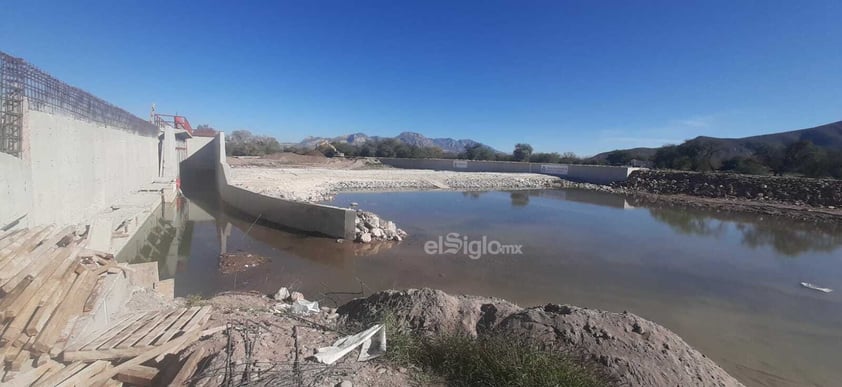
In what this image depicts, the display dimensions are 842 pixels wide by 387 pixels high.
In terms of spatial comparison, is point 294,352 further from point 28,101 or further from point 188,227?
point 188,227

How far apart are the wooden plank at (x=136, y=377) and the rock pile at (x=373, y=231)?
728 centimetres

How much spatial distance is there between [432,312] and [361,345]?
45.8 inches

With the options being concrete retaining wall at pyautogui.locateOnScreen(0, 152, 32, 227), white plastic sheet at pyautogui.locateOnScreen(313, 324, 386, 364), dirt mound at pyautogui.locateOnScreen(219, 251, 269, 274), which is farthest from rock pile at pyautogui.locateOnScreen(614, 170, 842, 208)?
concrete retaining wall at pyautogui.locateOnScreen(0, 152, 32, 227)

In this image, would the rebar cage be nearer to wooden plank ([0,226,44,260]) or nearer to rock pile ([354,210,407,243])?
wooden plank ([0,226,44,260])

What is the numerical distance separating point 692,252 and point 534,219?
557cm

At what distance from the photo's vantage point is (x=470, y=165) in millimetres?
40500

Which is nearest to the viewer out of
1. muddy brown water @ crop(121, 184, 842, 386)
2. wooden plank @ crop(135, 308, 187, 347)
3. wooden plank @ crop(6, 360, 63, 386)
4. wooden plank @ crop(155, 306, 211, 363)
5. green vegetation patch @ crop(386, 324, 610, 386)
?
wooden plank @ crop(6, 360, 63, 386)

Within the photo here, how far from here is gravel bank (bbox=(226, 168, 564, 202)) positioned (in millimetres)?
19594

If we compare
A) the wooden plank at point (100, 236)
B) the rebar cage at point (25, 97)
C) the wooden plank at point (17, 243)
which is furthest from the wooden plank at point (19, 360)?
the rebar cage at point (25, 97)

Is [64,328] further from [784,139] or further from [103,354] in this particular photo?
[784,139]

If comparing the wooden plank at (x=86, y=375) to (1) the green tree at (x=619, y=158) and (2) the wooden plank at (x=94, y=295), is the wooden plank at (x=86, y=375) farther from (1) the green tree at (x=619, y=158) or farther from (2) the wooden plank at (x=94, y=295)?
(1) the green tree at (x=619, y=158)

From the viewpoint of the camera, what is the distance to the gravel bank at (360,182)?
19.6m

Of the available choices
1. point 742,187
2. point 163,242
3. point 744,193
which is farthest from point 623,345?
point 742,187

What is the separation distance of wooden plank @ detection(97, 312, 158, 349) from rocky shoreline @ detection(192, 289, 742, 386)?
587mm
